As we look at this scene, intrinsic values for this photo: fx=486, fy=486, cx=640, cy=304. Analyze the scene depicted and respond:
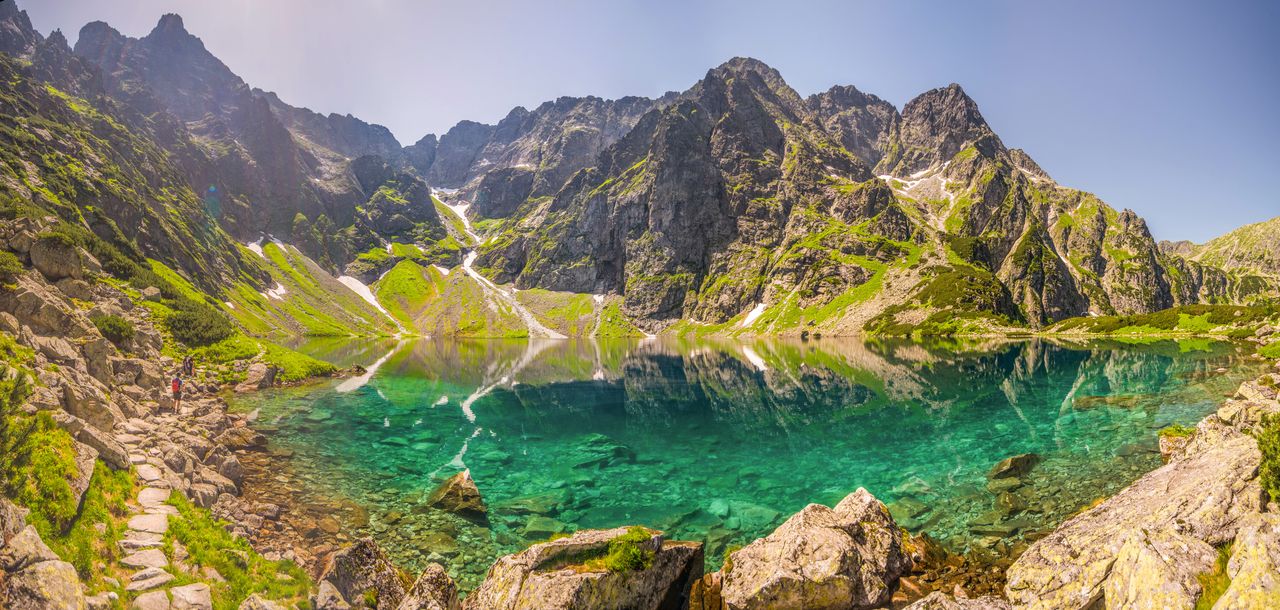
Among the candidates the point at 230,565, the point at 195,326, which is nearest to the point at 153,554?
the point at 230,565

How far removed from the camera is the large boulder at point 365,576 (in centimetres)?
1446

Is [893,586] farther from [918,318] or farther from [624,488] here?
[918,318]

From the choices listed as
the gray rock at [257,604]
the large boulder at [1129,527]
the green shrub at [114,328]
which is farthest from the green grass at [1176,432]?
the green shrub at [114,328]

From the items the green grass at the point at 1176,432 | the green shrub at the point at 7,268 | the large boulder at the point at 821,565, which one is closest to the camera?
the large boulder at the point at 821,565

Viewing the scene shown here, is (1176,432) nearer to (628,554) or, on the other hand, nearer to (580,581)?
(628,554)

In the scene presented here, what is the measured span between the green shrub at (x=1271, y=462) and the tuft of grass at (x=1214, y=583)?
3.39 m

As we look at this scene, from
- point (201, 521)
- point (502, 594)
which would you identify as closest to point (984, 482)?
point (502, 594)

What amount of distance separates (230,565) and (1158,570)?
78.9 ft

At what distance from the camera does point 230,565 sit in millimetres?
14516

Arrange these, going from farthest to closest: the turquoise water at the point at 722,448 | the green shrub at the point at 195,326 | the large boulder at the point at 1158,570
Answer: the green shrub at the point at 195,326 → the turquoise water at the point at 722,448 → the large boulder at the point at 1158,570

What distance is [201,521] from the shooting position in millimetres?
16516

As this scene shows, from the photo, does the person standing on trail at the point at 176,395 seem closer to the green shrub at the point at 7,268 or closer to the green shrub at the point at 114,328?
the green shrub at the point at 114,328

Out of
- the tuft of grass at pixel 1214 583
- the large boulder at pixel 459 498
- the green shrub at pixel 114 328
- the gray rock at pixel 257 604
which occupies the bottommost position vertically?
the tuft of grass at pixel 1214 583

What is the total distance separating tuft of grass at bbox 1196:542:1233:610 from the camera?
9984 millimetres
